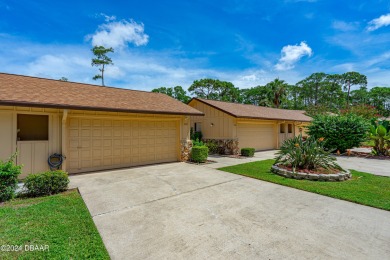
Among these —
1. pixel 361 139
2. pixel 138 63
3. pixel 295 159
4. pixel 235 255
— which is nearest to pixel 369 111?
pixel 361 139

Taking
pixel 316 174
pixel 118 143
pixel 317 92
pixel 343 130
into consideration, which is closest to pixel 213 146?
pixel 118 143

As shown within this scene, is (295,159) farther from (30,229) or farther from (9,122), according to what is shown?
(9,122)

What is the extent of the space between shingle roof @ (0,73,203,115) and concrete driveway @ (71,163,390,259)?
3185 millimetres

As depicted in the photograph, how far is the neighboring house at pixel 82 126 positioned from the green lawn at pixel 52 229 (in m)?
2.66

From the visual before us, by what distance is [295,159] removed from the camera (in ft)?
25.4

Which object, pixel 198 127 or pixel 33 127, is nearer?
pixel 33 127

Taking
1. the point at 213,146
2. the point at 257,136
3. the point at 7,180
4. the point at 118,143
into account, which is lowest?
the point at 7,180

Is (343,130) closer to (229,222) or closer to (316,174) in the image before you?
(316,174)

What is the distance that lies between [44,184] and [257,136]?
13666mm

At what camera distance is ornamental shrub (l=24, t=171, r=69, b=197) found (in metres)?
5.19

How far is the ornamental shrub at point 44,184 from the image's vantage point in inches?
204

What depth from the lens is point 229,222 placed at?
3.78m

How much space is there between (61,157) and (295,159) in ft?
29.5

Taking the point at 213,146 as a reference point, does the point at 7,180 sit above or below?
below
